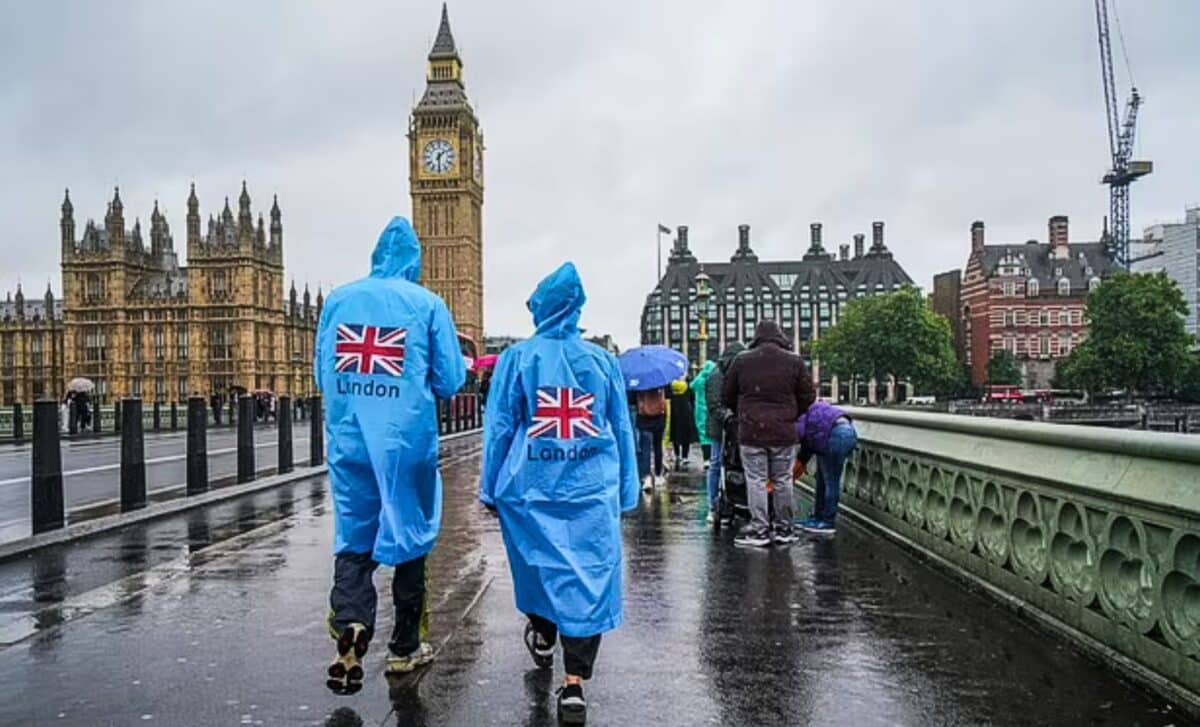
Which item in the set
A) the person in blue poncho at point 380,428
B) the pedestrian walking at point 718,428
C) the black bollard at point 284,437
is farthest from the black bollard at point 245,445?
the person in blue poncho at point 380,428

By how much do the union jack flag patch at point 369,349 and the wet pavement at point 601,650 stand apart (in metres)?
1.47

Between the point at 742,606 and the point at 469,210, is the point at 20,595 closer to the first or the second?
the point at 742,606

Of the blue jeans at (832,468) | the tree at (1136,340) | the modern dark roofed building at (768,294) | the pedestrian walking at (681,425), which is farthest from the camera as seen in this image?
the modern dark roofed building at (768,294)

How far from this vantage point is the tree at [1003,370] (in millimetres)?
109875

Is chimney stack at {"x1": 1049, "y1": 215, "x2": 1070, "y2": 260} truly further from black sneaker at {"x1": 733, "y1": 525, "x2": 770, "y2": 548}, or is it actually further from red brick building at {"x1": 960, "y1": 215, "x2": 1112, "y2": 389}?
black sneaker at {"x1": 733, "y1": 525, "x2": 770, "y2": 548}

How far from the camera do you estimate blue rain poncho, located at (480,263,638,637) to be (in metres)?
4.78

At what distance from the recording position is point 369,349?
4984 mm

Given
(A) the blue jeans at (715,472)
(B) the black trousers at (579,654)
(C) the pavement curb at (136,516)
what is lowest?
(C) the pavement curb at (136,516)

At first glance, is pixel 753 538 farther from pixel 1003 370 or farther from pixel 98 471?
pixel 1003 370

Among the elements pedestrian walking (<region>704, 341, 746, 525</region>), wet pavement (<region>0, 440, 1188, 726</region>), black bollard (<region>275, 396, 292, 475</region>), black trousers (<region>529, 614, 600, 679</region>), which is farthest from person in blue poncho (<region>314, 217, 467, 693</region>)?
black bollard (<region>275, 396, 292, 475</region>)

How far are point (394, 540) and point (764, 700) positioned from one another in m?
1.80

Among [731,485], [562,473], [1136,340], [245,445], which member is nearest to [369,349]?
[562,473]

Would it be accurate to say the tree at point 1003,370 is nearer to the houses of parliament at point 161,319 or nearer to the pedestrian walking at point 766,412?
the houses of parliament at point 161,319

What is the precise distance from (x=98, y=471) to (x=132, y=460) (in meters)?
→ 7.78
